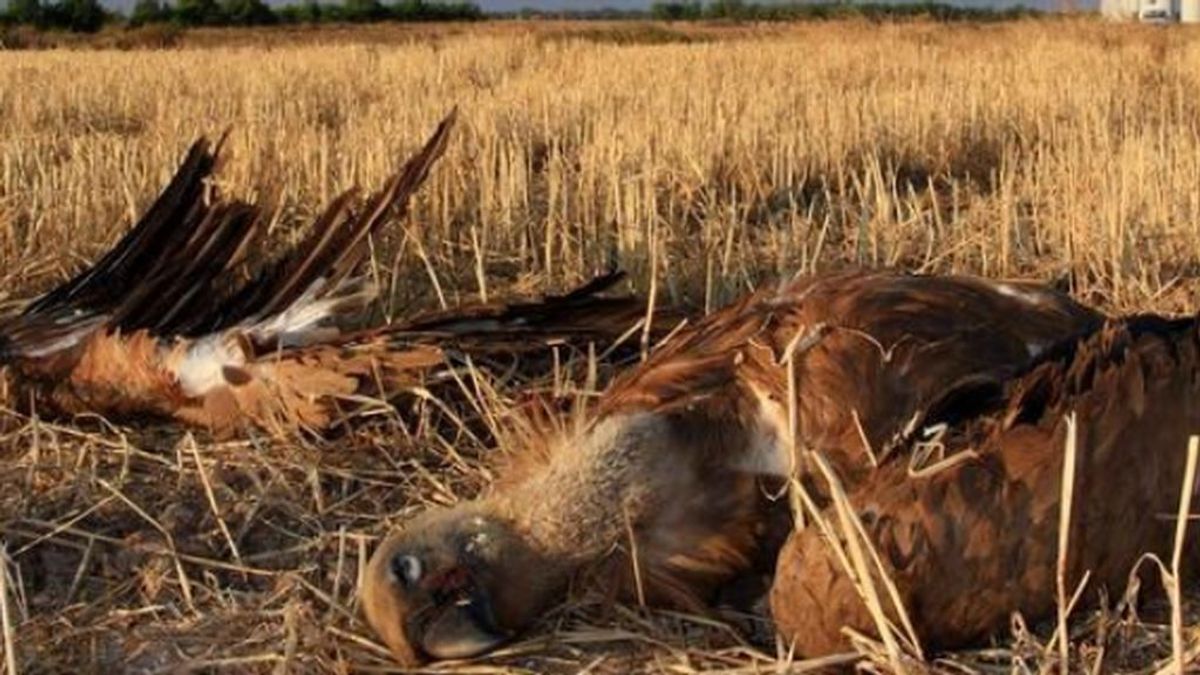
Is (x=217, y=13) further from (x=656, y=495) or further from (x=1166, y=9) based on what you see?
(x=656, y=495)

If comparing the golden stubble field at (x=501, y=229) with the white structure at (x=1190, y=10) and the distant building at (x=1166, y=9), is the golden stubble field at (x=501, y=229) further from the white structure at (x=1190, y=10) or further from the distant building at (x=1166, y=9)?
the white structure at (x=1190, y=10)

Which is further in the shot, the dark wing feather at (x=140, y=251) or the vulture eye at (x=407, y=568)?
the dark wing feather at (x=140, y=251)

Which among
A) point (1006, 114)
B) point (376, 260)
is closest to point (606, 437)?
point (376, 260)

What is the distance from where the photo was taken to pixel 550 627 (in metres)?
2.77

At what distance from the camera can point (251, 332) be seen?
3.97m

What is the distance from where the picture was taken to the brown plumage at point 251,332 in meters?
3.82

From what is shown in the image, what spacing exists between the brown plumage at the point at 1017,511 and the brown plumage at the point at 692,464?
0.20 metres

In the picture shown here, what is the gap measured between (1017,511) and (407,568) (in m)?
0.97

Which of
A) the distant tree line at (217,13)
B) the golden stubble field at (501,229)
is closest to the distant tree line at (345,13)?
the distant tree line at (217,13)

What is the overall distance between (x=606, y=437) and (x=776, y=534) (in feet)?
1.15

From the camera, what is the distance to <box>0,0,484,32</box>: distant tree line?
40875mm

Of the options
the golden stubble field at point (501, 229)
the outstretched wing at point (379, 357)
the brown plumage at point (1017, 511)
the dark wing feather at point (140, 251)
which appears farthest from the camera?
the dark wing feather at point (140, 251)

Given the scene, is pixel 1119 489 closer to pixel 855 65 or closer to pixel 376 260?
pixel 376 260

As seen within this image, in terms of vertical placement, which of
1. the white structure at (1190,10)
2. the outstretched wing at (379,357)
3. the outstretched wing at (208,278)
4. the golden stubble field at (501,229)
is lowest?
the white structure at (1190,10)
